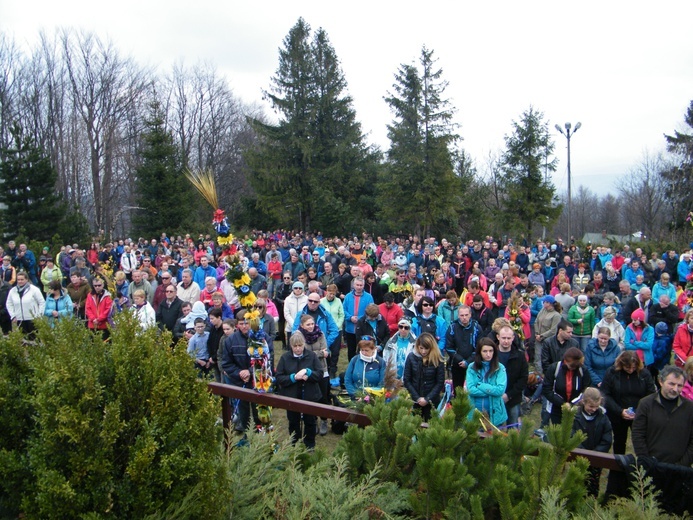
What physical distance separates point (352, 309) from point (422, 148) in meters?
22.0

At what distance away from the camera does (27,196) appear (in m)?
27.3

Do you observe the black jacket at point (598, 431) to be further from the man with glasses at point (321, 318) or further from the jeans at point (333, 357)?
the jeans at point (333, 357)

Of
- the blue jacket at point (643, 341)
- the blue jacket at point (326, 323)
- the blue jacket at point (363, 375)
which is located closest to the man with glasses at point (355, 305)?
the blue jacket at point (326, 323)

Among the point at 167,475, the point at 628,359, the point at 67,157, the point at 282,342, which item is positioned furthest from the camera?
the point at 67,157

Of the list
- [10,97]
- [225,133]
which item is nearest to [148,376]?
[10,97]

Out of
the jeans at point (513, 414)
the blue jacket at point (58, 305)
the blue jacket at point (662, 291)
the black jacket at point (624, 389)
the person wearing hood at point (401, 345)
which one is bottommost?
the jeans at point (513, 414)

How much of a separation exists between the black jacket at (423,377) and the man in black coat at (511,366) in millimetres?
745

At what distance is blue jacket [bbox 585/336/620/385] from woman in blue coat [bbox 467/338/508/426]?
1783mm

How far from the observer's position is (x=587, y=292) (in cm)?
1002

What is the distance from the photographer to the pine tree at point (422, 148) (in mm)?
30062

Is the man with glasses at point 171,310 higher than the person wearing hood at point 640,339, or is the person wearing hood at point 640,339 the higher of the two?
the man with glasses at point 171,310

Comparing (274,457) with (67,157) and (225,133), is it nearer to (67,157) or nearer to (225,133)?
(67,157)

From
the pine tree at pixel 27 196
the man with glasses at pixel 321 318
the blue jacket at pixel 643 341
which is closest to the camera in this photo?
the blue jacket at pixel 643 341

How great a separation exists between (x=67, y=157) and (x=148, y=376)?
147 ft
